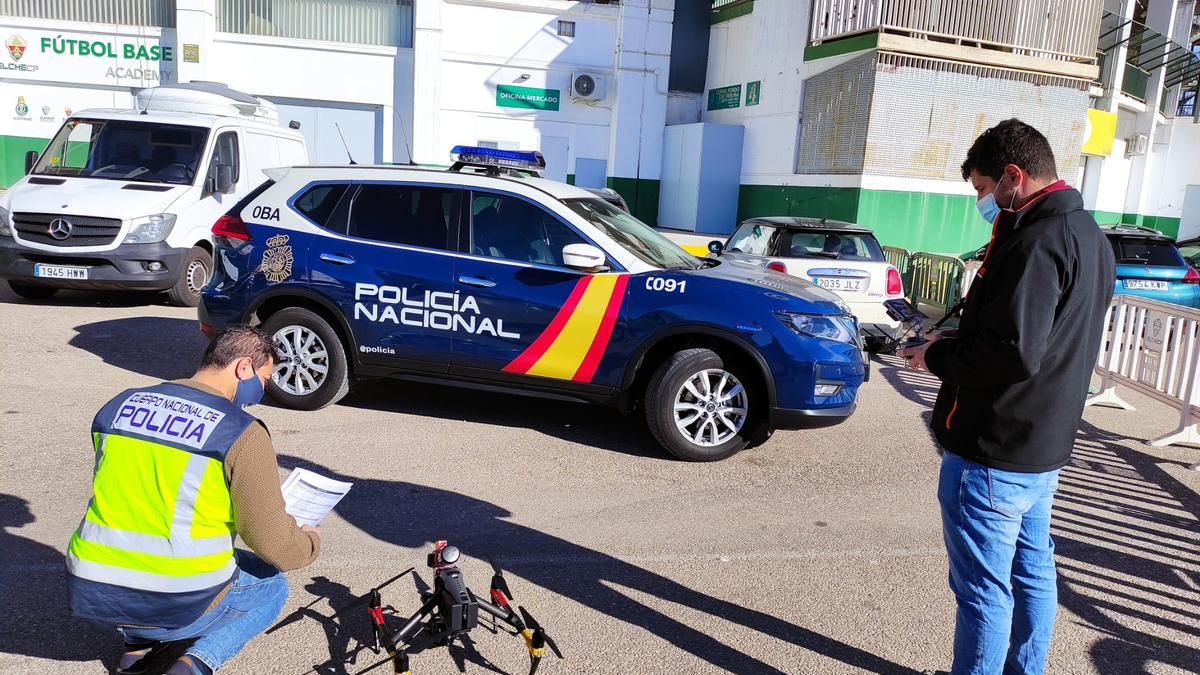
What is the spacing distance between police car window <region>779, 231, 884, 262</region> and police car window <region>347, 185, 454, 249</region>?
15.1ft

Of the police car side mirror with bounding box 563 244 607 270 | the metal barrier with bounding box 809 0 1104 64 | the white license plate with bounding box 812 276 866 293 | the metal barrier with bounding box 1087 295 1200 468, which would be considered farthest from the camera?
the metal barrier with bounding box 809 0 1104 64

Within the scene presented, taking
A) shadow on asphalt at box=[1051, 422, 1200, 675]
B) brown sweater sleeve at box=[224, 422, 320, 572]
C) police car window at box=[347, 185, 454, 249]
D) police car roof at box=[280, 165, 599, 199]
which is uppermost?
police car roof at box=[280, 165, 599, 199]

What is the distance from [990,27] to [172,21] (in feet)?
63.9

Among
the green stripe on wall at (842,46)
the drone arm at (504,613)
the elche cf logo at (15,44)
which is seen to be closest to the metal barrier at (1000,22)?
the green stripe on wall at (842,46)

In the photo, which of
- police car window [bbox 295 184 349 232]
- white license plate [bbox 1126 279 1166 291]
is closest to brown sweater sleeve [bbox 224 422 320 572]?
police car window [bbox 295 184 349 232]

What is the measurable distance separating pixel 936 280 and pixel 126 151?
10863mm

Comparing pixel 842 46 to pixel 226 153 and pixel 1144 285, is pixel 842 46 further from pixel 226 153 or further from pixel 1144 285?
pixel 226 153

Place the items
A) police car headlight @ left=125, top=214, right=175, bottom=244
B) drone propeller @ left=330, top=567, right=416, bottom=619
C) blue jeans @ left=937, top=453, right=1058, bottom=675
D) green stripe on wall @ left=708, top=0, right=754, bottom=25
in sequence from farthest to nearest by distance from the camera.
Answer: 1. green stripe on wall @ left=708, top=0, right=754, bottom=25
2. police car headlight @ left=125, top=214, right=175, bottom=244
3. drone propeller @ left=330, top=567, right=416, bottom=619
4. blue jeans @ left=937, top=453, right=1058, bottom=675

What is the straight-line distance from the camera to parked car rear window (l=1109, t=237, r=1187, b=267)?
35.7 ft

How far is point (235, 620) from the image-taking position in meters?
3.00

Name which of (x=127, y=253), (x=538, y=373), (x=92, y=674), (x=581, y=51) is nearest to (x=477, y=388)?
(x=538, y=373)

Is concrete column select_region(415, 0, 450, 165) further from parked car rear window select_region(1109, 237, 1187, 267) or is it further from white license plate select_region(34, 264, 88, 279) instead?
parked car rear window select_region(1109, 237, 1187, 267)

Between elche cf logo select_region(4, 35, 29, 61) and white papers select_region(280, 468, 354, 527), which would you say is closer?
white papers select_region(280, 468, 354, 527)

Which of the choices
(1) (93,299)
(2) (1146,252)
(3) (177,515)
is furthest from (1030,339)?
(1) (93,299)
